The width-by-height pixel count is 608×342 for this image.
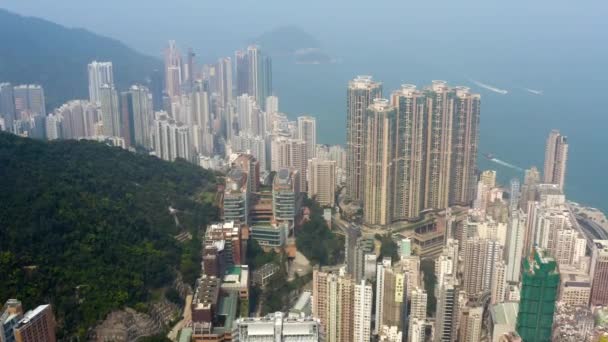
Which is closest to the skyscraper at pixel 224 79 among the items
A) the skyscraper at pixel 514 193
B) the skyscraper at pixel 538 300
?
the skyscraper at pixel 514 193

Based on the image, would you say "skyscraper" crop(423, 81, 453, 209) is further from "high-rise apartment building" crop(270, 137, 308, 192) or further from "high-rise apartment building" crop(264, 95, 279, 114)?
"high-rise apartment building" crop(264, 95, 279, 114)

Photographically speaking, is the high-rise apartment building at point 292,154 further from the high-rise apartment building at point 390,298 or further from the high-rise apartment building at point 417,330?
the high-rise apartment building at point 417,330

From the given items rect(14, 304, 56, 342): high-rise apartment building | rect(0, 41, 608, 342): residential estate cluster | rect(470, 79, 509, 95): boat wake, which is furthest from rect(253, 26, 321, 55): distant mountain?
rect(14, 304, 56, 342): high-rise apartment building

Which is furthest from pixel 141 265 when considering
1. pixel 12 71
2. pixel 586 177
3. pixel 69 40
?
pixel 69 40

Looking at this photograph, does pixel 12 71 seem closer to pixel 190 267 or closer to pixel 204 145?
pixel 204 145

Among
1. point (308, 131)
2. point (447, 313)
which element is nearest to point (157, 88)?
point (308, 131)

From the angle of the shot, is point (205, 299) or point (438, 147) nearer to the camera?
point (205, 299)

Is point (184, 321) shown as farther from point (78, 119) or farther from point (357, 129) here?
point (78, 119)
